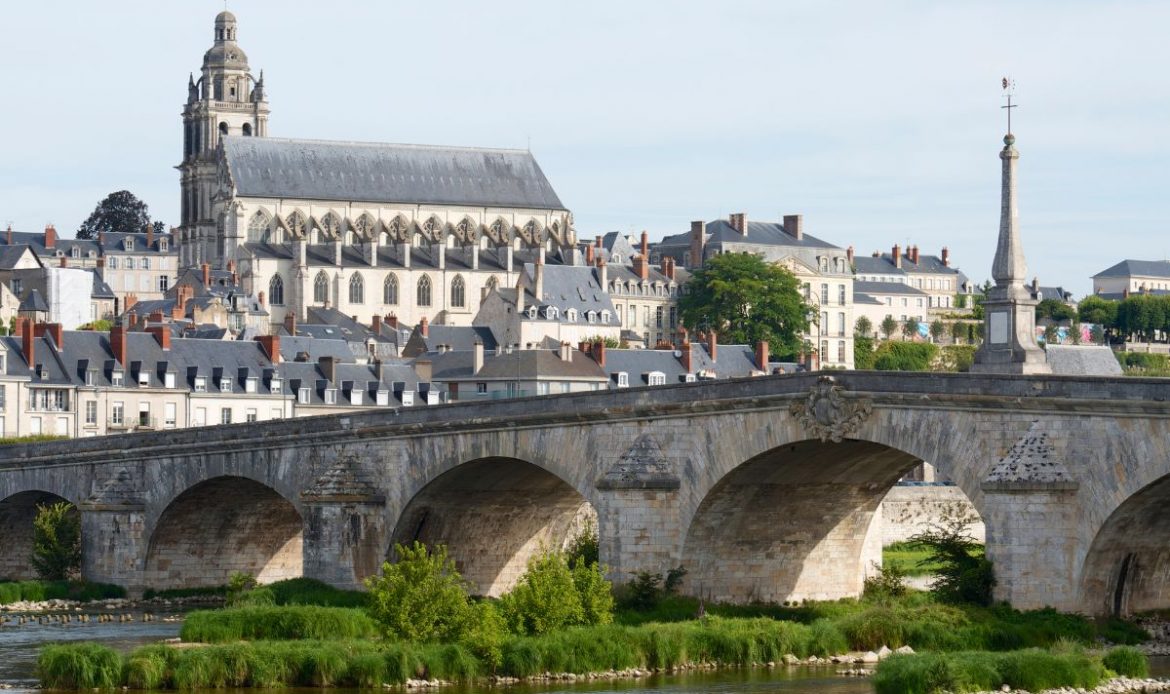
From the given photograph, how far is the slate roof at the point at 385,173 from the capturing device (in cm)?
15275

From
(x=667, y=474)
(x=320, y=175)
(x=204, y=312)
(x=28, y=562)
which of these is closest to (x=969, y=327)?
(x=320, y=175)

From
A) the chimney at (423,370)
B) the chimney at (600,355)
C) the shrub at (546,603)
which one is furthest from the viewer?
the chimney at (423,370)

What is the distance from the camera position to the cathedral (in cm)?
14862

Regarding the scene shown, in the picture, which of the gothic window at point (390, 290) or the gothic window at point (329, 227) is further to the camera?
the gothic window at point (329, 227)

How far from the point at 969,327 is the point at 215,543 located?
103769mm

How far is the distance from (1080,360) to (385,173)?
100 m

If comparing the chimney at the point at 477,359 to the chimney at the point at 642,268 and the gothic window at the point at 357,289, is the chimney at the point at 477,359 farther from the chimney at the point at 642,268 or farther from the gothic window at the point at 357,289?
the gothic window at the point at 357,289

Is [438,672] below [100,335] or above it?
below

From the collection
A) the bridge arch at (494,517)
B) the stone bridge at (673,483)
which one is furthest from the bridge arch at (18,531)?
the bridge arch at (494,517)

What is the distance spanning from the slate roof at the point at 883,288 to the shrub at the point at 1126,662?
135936 mm

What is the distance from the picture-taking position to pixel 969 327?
165 meters

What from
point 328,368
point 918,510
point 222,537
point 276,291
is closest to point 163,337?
point 328,368

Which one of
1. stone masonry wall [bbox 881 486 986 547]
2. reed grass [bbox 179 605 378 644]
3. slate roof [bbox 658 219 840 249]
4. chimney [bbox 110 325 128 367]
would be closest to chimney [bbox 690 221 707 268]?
slate roof [bbox 658 219 840 249]

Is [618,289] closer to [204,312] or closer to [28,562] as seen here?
[204,312]
